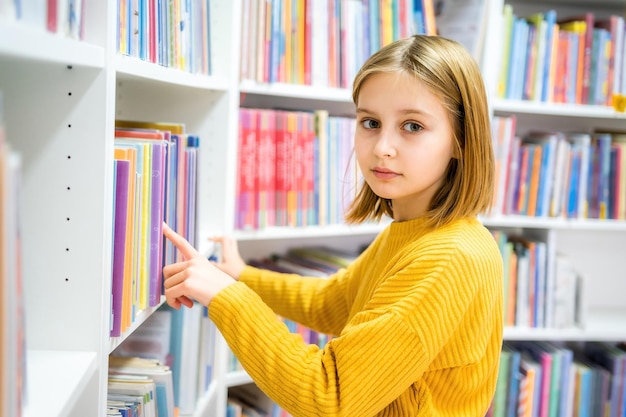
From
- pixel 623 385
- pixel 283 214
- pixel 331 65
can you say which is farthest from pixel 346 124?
pixel 623 385

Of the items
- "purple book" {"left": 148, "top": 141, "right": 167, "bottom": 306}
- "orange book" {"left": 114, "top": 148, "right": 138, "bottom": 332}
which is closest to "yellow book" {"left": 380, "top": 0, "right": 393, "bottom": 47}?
"purple book" {"left": 148, "top": 141, "right": 167, "bottom": 306}

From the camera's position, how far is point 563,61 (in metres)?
1.88

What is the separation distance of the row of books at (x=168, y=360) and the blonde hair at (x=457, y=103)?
0.55m

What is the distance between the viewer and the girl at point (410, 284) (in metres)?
0.94

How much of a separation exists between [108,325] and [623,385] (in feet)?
5.66

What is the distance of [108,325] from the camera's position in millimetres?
821

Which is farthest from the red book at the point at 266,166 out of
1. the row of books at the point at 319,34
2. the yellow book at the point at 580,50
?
the yellow book at the point at 580,50

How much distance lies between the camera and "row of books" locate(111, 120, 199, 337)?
0.86m

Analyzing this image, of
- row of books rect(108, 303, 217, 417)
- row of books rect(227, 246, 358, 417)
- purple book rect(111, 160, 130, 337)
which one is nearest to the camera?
purple book rect(111, 160, 130, 337)

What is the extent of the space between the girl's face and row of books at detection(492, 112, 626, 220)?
2.80 ft

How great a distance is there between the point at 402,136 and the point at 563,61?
3.44 feet

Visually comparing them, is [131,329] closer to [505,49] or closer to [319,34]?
[319,34]

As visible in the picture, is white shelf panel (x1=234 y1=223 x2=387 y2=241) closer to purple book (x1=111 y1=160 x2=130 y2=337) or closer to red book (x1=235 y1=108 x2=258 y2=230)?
red book (x1=235 y1=108 x2=258 y2=230)

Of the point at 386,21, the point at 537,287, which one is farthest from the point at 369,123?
the point at 537,287
